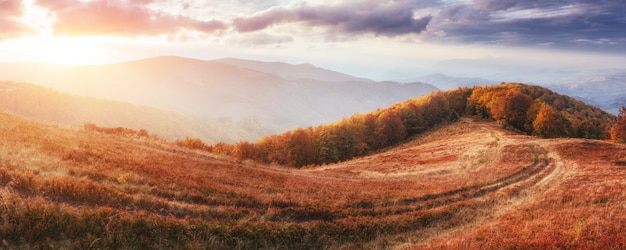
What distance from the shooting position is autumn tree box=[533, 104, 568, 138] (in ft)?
240

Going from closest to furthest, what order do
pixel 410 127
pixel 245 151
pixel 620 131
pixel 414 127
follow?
pixel 620 131, pixel 245 151, pixel 414 127, pixel 410 127

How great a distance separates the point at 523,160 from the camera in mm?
33906

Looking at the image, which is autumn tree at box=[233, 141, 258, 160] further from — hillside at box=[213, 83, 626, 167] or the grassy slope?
the grassy slope

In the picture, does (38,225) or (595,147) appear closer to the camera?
(38,225)

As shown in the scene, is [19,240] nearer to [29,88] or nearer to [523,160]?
[523,160]

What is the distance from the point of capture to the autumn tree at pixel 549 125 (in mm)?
73062

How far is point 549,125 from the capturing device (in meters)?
73.0

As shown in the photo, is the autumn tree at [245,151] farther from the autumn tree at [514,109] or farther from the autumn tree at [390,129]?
the autumn tree at [514,109]

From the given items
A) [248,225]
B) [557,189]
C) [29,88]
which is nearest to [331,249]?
[248,225]

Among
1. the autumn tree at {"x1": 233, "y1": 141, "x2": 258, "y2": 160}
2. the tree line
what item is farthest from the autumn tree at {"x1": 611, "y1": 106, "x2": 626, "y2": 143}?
the autumn tree at {"x1": 233, "y1": 141, "x2": 258, "y2": 160}

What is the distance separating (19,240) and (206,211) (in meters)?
5.08

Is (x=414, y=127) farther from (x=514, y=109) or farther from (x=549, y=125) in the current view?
(x=549, y=125)

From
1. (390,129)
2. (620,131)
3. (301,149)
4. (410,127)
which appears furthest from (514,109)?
(301,149)

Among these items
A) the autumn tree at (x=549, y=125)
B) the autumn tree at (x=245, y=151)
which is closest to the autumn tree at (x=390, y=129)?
the autumn tree at (x=549, y=125)
